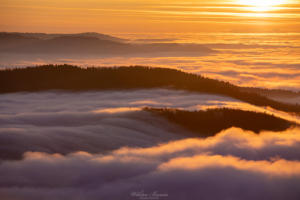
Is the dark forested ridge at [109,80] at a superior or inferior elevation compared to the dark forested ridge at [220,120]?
superior

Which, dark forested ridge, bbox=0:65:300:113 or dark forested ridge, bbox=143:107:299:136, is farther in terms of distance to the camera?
dark forested ridge, bbox=0:65:300:113

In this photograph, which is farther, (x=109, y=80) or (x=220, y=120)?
(x=109, y=80)

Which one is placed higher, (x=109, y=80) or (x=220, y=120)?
(x=109, y=80)

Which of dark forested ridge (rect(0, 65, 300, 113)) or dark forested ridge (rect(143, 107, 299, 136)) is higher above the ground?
dark forested ridge (rect(0, 65, 300, 113))

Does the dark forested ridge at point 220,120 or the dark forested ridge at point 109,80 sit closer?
the dark forested ridge at point 220,120

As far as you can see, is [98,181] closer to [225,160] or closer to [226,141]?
[225,160]
